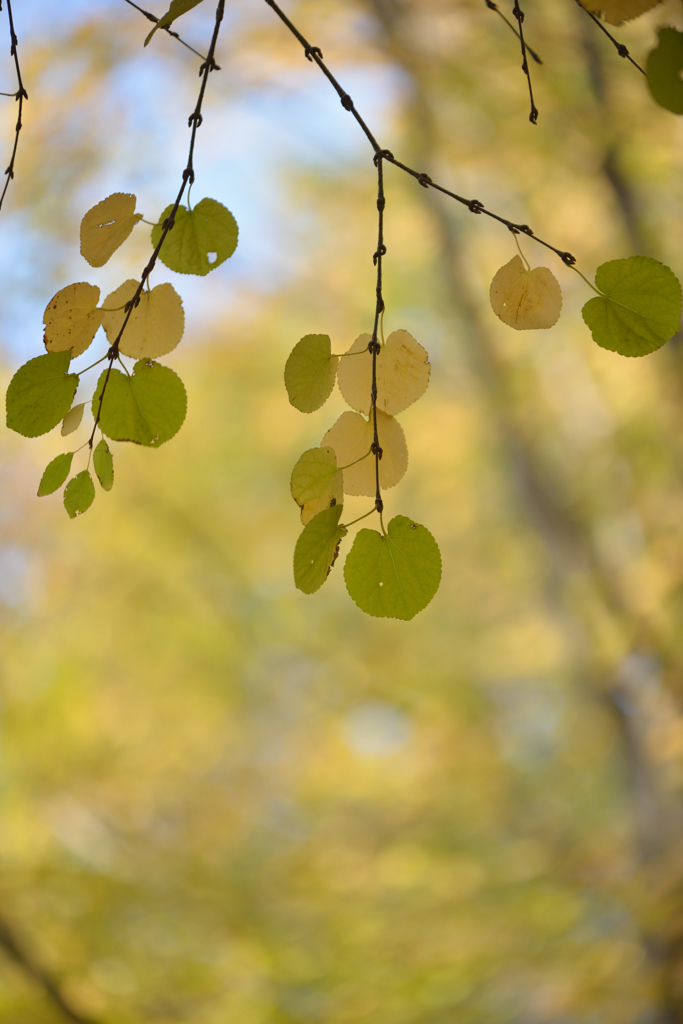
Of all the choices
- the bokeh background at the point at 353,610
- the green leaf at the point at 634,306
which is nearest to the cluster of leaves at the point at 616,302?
the green leaf at the point at 634,306

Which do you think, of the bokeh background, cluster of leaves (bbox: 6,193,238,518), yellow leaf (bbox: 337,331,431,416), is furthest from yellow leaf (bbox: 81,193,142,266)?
the bokeh background

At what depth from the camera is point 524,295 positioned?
280 millimetres

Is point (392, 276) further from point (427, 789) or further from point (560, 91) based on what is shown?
point (427, 789)

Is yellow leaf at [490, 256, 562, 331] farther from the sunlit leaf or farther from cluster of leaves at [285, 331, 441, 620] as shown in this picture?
the sunlit leaf

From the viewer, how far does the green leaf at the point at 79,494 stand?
29cm

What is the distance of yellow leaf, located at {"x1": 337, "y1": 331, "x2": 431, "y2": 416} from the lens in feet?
0.93

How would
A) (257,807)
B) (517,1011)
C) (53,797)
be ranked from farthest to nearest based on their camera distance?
(257,807) < (53,797) < (517,1011)

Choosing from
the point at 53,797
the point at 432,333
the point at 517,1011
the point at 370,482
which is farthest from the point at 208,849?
the point at 370,482

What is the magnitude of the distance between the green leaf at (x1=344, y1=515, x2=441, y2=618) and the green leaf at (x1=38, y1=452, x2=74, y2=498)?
12cm

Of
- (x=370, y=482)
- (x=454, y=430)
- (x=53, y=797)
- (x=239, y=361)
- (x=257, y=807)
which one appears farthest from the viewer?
(x=454, y=430)

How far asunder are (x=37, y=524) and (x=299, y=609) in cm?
127

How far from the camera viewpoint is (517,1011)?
191cm

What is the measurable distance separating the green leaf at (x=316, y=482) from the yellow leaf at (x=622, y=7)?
6.4 inches

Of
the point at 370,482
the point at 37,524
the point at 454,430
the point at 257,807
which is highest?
the point at 370,482
